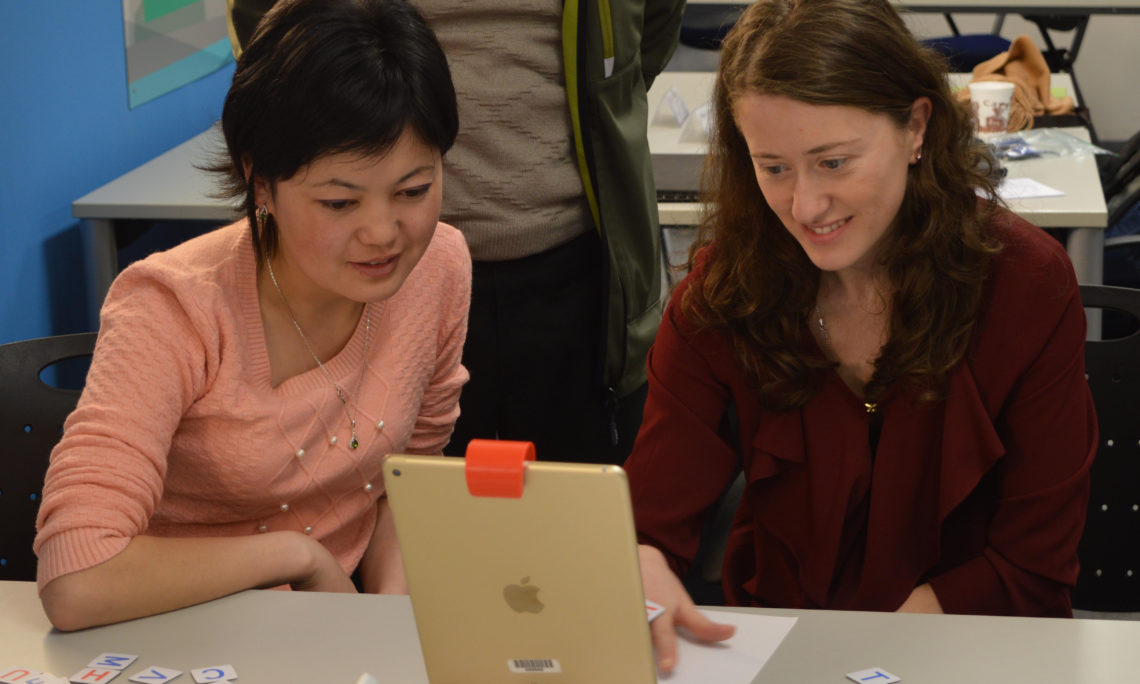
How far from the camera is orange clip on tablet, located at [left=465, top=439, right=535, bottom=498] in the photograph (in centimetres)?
84

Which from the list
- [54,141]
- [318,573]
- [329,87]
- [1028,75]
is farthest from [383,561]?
[1028,75]

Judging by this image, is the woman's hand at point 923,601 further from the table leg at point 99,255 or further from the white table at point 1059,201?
the table leg at point 99,255

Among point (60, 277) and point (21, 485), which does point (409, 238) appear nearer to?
point (21, 485)

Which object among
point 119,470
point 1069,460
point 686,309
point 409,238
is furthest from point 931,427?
point 119,470

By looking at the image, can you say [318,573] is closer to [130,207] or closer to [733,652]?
[733,652]

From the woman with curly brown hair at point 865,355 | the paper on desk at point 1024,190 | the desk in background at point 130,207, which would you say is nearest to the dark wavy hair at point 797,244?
the woman with curly brown hair at point 865,355

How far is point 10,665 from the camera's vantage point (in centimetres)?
112

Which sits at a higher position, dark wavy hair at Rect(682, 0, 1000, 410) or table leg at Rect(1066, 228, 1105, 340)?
dark wavy hair at Rect(682, 0, 1000, 410)

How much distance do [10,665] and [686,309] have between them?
81 centimetres

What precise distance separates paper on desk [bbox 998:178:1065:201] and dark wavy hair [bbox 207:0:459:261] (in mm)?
1587

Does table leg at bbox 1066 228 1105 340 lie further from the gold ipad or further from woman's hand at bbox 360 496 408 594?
the gold ipad

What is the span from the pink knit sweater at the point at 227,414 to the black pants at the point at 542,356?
0.36 meters

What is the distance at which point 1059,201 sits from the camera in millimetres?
2508

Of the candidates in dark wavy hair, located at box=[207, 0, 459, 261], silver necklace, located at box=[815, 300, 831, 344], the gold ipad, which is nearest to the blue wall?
dark wavy hair, located at box=[207, 0, 459, 261]
